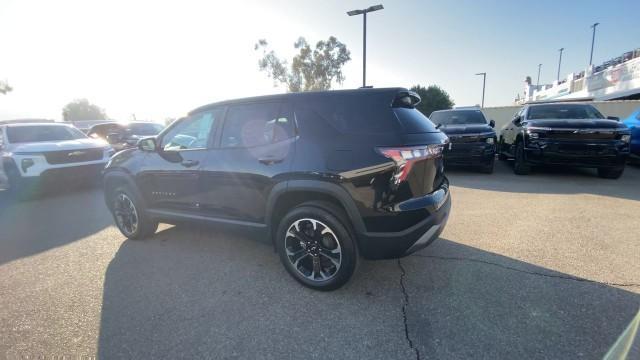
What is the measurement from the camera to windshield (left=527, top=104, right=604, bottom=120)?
23.2ft

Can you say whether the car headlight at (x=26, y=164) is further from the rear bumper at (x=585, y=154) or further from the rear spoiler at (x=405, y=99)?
the rear bumper at (x=585, y=154)

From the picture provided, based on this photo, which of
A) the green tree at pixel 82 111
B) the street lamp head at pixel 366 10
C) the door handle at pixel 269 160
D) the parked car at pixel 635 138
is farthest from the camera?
the green tree at pixel 82 111

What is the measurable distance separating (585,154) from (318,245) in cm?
637

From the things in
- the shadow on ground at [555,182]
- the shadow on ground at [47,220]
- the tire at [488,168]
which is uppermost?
the tire at [488,168]

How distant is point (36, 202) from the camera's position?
6574 millimetres

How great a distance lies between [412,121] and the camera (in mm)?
2705

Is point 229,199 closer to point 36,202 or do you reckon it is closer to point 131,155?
point 131,155

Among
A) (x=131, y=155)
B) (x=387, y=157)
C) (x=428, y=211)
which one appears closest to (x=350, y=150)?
(x=387, y=157)

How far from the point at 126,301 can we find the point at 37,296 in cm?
98

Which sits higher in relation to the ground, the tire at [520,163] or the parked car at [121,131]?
the parked car at [121,131]

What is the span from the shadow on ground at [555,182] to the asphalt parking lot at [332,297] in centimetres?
138

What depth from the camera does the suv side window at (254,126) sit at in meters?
2.90

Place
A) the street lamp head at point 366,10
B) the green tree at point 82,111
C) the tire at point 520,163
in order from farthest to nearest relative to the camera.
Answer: the green tree at point 82,111 → the street lamp head at point 366,10 → the tire at point 520,163

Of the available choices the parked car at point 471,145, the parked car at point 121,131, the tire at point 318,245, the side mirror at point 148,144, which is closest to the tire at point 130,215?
the side mirror at point 148,144
